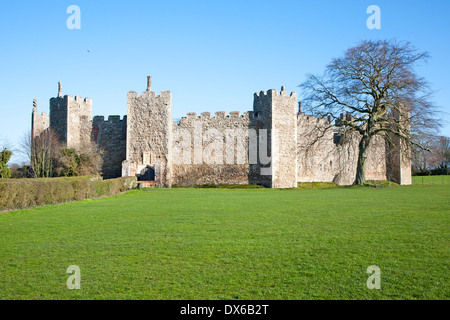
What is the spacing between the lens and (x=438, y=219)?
9.28 metres

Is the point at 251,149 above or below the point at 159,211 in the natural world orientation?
above

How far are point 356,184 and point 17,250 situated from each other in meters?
25.4

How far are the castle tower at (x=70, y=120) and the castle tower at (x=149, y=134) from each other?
13.9 ft

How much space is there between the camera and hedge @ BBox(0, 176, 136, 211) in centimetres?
1235

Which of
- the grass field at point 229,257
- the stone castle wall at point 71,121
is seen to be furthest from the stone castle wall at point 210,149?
the grass field at point 229,257

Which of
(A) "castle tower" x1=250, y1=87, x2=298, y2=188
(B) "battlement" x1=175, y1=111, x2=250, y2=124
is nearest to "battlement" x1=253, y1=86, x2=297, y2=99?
(A) "castle tower" x1=250, y1=87, x2=298, y2=188

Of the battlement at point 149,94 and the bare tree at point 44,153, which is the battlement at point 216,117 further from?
the bare tree at point 44,153

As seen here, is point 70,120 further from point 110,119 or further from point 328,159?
point 328,159

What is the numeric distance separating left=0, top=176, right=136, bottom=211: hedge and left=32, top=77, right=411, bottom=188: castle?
11672mm

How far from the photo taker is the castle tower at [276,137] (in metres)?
30.7
